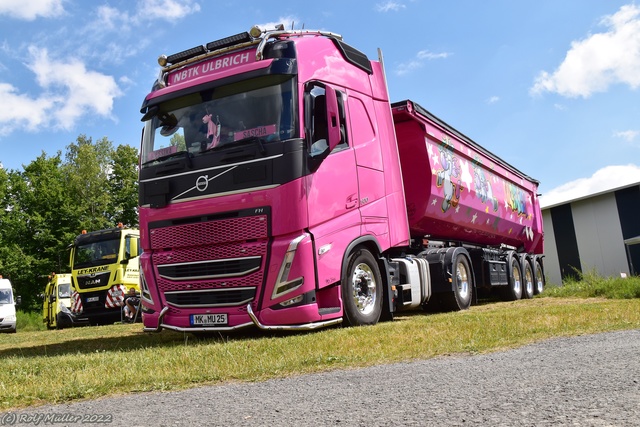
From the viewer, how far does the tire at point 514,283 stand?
14.5m

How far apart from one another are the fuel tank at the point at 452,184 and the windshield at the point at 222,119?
10.1ft

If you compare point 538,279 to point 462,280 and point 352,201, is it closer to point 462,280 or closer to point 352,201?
point 462,280

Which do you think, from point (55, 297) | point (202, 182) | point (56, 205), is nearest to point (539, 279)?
point (202, 182)

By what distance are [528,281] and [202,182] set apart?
11.5m

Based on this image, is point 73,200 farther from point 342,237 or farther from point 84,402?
point 84,402

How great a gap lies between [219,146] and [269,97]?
0.85 metres

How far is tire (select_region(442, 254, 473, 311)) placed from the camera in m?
10.5

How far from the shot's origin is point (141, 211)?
7.76 meters

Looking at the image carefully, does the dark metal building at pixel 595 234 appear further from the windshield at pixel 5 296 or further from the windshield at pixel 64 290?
the windshield at pixel 5 296

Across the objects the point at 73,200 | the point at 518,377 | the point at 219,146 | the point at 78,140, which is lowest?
the point at 518,377

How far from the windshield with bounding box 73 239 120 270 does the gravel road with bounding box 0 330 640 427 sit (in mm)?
14287

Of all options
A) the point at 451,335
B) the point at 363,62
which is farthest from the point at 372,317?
the point at 363,62

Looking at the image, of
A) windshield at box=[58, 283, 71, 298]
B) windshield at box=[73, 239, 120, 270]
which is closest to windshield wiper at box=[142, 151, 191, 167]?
windshield at box=[73, 239, 120, 270]

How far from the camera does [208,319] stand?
7.09 meters
